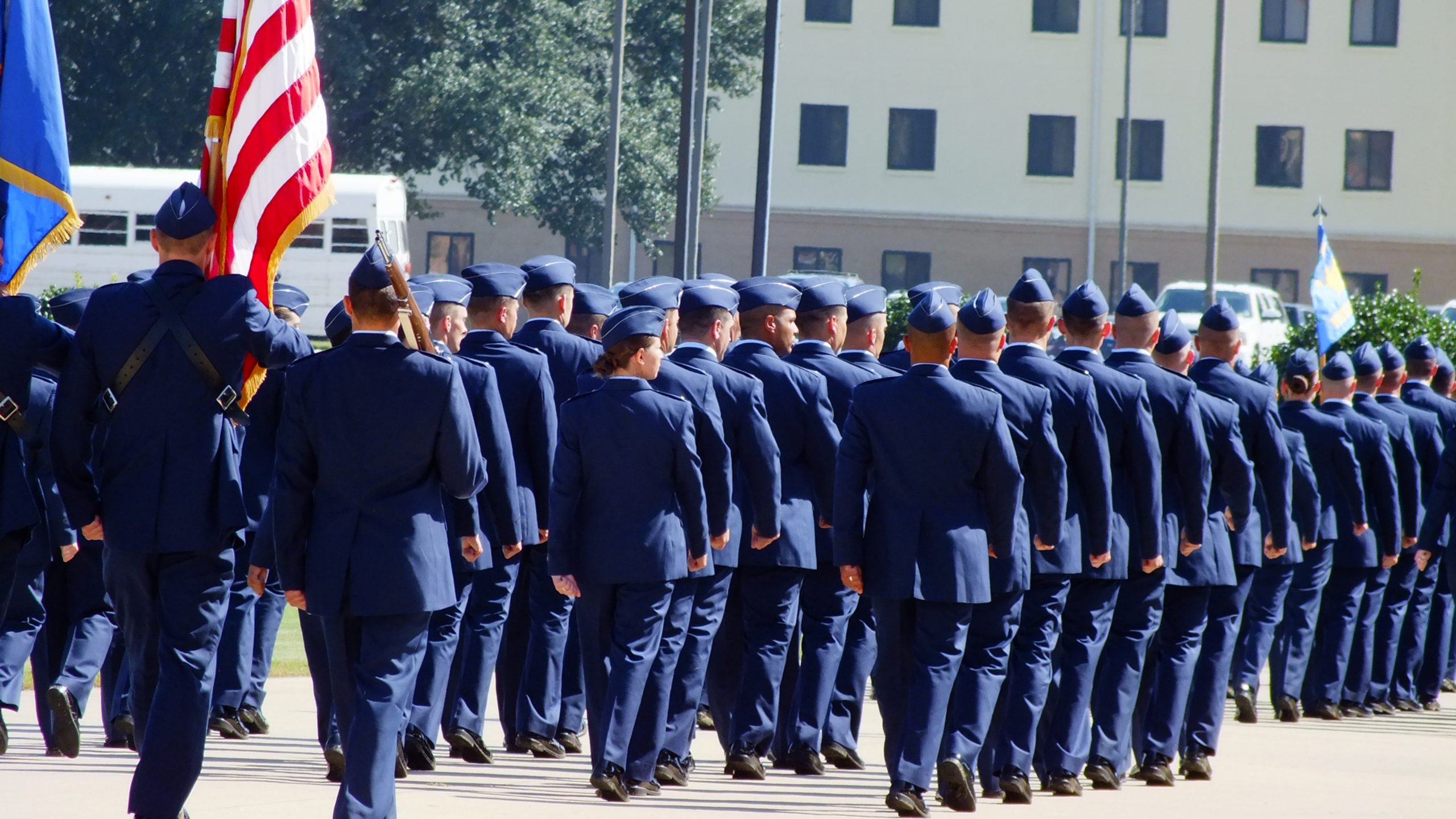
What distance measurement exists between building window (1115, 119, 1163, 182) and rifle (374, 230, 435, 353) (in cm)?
4380

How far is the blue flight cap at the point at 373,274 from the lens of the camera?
6.30 metres

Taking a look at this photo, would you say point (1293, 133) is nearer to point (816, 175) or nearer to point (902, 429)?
point (816, 175)

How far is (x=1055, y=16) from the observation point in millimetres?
48500

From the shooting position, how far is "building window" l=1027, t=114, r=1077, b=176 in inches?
1917

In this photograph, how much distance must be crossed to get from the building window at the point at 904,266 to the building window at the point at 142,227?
1973 centimetres

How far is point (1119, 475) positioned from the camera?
326 inches

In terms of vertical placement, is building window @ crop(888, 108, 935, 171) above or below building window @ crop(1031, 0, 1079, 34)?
below

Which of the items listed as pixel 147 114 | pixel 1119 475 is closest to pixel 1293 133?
pixel 147 114

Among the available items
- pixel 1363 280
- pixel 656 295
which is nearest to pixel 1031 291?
pixel 656 295

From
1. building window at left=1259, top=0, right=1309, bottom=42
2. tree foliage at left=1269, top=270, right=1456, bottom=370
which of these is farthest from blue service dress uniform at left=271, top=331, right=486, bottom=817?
building window at left=1259, top=0, right=1309, bottom=42

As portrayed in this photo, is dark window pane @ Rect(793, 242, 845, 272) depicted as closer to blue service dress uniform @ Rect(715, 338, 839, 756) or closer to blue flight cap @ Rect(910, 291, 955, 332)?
blue service dress uniform @ Rect(715, 338, 839, 756)

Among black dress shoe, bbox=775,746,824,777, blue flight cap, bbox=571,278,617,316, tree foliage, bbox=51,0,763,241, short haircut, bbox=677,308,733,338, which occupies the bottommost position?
black dress shoe, bbox=775,746,824,777

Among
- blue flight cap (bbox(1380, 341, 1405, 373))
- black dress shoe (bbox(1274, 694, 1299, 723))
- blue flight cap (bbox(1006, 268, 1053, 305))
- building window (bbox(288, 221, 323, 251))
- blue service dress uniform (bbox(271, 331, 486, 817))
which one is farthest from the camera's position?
building window (bbox(288, 221, 323, 251))

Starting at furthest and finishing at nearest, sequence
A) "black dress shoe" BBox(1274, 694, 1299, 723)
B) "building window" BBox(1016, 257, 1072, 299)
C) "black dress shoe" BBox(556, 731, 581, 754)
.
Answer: "building window" BBox(1016, 257, 1072, 299)
"black dress shoe" BBox(1274, 694, 1299, 723)
"black dress shoe" BBox(556, 731, 581, 754)
